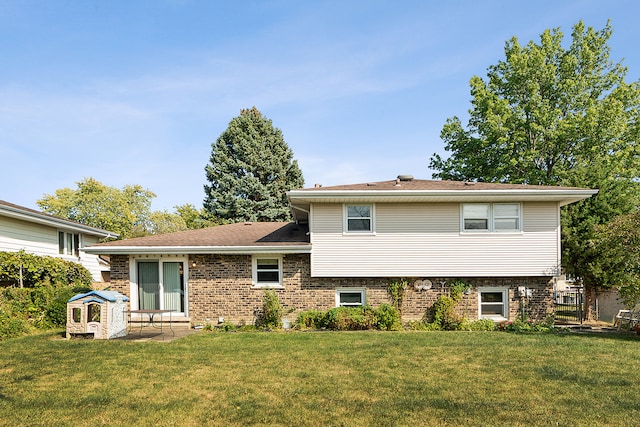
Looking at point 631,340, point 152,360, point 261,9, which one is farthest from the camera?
point 261,9

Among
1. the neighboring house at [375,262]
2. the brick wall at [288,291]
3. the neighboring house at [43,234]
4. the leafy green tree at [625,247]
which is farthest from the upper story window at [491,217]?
the neighboring house at [43,234]

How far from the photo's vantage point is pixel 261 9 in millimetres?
13484

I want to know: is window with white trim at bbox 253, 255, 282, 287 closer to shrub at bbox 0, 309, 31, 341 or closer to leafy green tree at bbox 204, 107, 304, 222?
shrub at bbox 0, 309, 31, 341

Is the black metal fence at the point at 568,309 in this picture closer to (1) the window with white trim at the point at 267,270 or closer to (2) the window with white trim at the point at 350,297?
(2) the window with white trim at the point at 350,297

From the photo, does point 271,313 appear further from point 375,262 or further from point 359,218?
point 359,218

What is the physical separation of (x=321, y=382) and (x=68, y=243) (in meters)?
18.7

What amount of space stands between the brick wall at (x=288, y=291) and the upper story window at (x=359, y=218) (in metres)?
1.73

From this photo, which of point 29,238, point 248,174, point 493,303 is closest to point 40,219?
point 29,238

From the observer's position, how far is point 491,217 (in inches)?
615

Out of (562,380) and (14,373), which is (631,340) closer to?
(562,380)

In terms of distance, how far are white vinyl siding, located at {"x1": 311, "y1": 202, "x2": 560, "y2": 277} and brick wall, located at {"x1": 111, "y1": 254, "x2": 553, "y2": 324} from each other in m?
0.47

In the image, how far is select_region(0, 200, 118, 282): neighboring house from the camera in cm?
1736

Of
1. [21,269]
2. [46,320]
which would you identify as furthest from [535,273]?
[21,269]

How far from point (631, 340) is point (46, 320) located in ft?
57.6
